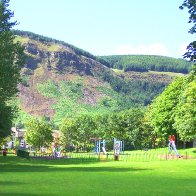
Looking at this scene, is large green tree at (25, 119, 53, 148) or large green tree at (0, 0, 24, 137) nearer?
large green tree at (0, 0, 24, 137)

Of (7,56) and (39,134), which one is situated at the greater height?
(7,56)

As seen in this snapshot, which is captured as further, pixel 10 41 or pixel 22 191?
pixel 10 41

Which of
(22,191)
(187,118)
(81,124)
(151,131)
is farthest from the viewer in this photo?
(81,124)

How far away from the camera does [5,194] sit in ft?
73.2

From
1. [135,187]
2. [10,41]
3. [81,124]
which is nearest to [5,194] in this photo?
[135,187]

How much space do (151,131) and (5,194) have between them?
124 m

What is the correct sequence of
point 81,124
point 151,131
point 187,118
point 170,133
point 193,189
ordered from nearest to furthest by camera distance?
1. point 193,189
2. point 187,118
3. point 170,133
4. point 151,131
5. point 81,124

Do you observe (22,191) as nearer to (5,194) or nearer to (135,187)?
(5,194)

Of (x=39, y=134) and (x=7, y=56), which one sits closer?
(x=7, y=56)

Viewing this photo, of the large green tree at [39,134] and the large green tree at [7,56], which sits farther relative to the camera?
the large green tree at [39,134]

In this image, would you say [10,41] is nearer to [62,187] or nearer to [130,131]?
[62,187]

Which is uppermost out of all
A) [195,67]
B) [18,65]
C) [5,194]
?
[18,65]

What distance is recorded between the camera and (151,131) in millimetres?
144625

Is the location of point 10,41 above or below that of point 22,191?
above
